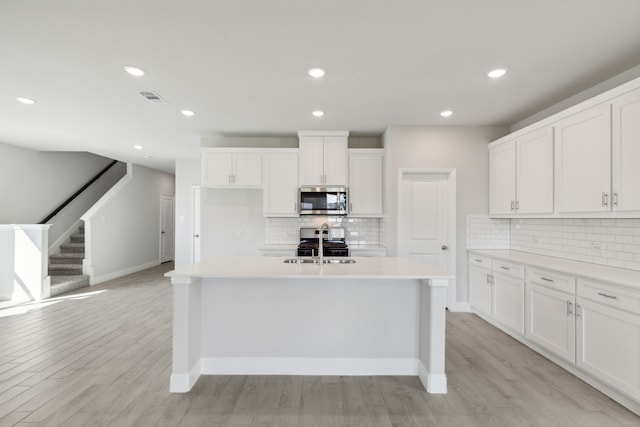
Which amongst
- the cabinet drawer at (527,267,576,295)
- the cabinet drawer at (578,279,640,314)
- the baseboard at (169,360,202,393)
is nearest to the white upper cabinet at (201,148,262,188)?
the baseboard at (169,360,202,393)

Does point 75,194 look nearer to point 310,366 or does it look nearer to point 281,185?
point 281,185

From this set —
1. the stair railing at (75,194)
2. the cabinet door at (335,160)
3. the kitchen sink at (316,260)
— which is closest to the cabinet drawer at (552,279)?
the kitchen sink at (316,260)

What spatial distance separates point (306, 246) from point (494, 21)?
12.0ft

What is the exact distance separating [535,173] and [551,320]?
1.58 meters

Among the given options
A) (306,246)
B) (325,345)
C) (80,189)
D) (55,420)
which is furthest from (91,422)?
(80,189)

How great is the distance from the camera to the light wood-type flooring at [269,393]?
2271mm

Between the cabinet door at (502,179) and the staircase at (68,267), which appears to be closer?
the cabinet door at (502,179)

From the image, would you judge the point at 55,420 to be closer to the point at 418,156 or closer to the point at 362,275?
the point at 362,275

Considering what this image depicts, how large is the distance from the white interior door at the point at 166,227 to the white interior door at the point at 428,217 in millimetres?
7165

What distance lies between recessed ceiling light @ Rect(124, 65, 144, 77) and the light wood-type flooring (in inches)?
104

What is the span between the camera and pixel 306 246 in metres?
5.16

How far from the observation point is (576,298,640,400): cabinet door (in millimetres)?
2293

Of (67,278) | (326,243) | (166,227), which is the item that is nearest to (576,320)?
(326,243)

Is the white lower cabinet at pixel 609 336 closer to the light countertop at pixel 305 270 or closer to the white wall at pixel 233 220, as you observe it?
the light countertop at pixel 305 270
